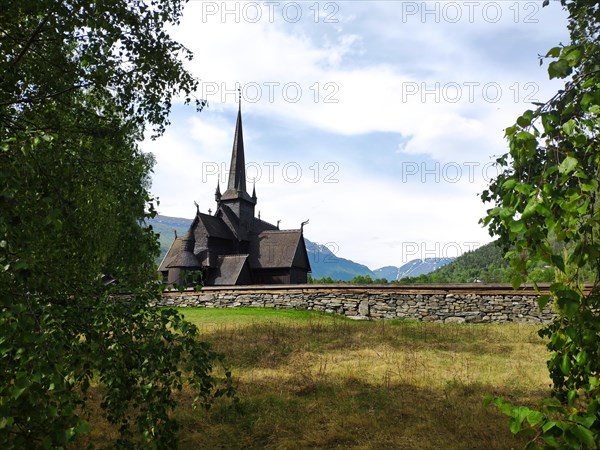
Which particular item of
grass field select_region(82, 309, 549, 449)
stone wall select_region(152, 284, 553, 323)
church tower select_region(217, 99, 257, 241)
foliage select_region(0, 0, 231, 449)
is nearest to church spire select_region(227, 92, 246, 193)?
church tower select_region(217, 99, 257, 241)

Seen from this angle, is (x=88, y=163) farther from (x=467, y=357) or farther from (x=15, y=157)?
(x=467, y=357)

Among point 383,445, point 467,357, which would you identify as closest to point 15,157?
point 383,445

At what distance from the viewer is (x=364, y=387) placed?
8656mm

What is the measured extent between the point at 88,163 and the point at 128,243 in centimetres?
139

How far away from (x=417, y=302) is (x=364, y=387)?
34.9 ft

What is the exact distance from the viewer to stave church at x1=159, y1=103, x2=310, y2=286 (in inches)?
1223

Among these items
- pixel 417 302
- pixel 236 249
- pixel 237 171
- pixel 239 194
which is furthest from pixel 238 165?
pixel 417 302

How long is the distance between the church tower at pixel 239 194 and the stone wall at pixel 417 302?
53.8 feet

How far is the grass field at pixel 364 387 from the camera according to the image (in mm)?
6477

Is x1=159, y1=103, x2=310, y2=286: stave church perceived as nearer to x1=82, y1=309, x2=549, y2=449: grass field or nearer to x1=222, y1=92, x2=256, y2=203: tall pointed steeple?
x1=222, y1=92, x2=256, y2=203: tall pointed steeple

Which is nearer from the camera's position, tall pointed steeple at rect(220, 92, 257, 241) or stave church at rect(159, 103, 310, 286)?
stave church at rect(159, 103, 310, 286)

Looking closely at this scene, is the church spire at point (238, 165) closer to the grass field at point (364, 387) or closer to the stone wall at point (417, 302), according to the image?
Answer: the stone wall at point (417, 302)

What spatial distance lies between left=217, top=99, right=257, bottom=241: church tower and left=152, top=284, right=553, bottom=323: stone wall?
16.4 metres

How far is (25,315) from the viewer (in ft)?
7.38
